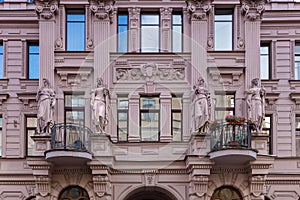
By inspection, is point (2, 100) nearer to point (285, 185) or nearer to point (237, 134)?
point (237, 134)

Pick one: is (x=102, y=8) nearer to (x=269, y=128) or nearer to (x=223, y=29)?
(x=223, y=29)

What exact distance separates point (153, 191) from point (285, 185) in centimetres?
579

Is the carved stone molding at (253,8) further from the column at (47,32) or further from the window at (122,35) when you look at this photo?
the column at (47,32)

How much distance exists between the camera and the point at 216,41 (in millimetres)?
36094

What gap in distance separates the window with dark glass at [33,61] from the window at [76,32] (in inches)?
76.4

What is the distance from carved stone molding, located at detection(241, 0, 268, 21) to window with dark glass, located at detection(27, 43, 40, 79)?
31.2 ft

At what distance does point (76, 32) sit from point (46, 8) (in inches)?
66.8

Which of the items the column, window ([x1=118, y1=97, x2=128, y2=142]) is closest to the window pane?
the column

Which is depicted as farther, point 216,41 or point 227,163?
point 216,41

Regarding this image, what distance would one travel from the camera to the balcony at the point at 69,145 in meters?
32.7

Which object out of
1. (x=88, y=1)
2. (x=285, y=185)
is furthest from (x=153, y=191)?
(x=88, y=1)

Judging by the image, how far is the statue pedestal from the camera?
3369 centimetres

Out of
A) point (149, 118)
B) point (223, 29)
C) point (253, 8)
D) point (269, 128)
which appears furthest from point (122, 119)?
point (253, 8)

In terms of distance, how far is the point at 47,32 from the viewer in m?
35.6
